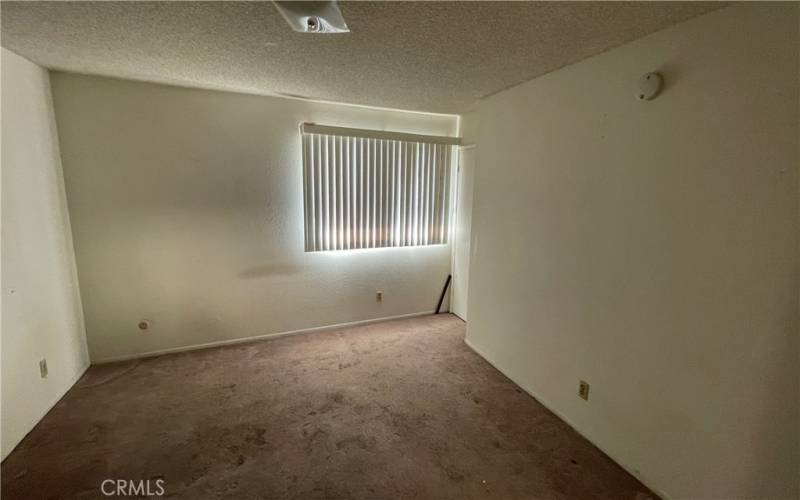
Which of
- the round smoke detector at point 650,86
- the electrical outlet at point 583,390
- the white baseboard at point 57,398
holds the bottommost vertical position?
the white baseboard at point 57,398

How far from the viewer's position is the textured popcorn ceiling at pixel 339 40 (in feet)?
4.82

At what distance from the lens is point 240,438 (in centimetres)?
206

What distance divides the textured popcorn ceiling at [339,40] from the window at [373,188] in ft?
2.38

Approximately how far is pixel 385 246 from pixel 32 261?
266 cm

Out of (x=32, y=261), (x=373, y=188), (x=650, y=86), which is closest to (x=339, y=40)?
(x=650, y=86)

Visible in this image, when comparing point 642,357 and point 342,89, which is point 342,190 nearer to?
point 342,89

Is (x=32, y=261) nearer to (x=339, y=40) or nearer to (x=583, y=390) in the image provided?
(x=339, y=40)

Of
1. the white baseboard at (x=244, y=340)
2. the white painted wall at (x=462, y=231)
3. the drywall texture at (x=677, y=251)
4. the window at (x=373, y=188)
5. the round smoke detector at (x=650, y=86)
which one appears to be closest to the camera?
the drywall texture at (x=677, y=251)

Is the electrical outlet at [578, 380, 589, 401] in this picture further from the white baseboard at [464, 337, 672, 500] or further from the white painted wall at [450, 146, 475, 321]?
the white painted wall at [450, 146, 475, 321]

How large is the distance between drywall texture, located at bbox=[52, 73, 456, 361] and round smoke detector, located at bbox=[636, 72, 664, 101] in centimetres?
228

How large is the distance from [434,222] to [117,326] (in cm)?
310

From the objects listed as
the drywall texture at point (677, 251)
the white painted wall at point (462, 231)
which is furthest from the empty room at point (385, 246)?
the white painted wall at point (462, 231)

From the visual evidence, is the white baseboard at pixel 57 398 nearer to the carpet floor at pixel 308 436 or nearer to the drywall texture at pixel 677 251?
the carpet floor at pixel 308 436

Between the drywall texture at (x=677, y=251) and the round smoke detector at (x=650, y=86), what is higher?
the round smoke detector at (x=650, y=86)
